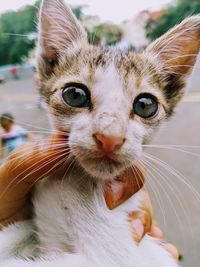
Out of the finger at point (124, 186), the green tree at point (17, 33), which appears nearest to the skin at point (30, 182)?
the finger at point (124, 186)

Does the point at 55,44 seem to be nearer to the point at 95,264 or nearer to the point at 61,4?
the point at 61,4

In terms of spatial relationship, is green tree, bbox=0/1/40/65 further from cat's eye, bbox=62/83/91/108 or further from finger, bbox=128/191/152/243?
finger, bbox=128/191/152/243

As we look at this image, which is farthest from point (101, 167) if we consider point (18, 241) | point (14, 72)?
point (14, 72)

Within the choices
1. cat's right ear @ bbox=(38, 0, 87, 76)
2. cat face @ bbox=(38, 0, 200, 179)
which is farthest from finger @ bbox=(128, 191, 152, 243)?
cat's right ear @ bbox=(38, 0, 87, 76)

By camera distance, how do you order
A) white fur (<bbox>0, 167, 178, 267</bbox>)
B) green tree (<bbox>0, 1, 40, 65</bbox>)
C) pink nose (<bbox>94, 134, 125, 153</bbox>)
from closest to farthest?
pink nose (<bbox>94, 134, 125, 153</bbox>) → white fur (<bbox>0, 167, 178, 267</bbox>) → green tree (<bbox>0, 1, 40, 65</bbox>)

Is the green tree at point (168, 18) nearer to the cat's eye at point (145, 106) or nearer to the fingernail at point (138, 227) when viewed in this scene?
the cat's eye at point (145, 106)

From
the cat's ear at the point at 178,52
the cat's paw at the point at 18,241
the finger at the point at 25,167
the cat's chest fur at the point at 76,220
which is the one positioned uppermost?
the cat's ear at the point at 178,52

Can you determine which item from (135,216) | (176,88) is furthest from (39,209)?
(176,88)
